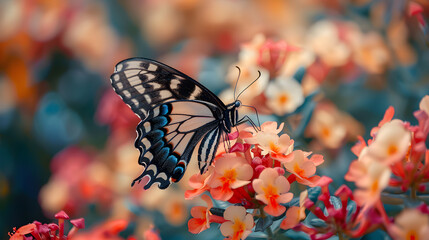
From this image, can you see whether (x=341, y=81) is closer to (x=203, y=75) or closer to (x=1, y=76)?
(x=203, y=75)

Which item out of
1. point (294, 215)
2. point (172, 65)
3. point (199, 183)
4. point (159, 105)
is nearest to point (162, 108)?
point (159, 105)

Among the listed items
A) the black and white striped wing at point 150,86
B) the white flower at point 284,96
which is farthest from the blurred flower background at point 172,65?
the black and white striped wing at point 150,86

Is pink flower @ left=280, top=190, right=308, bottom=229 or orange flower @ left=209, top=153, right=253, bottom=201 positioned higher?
orange flower @ left=209, top=153, right=253, bottom=201

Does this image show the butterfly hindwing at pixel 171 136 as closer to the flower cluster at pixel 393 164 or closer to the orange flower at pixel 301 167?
the orange flower at pixel 301 167

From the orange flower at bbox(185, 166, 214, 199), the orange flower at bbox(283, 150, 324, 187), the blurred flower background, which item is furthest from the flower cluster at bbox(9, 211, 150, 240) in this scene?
the orange flower at bbox(283, 150, 324, 187)

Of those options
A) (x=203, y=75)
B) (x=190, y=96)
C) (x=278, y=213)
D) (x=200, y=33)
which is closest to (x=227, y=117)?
(x=190, y=96)

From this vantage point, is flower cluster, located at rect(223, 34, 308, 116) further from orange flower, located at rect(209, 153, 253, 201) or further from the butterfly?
orange flower, located at rect(209, 153, 253, 201)
